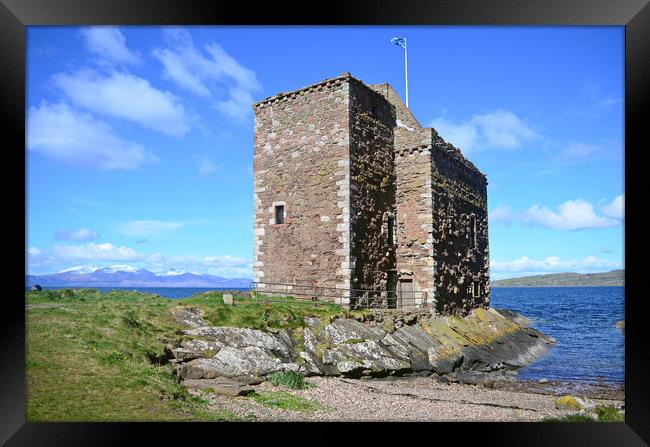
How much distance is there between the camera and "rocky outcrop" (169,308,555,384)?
11188 mm

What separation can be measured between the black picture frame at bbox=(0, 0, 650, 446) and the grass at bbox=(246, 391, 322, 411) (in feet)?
3.30

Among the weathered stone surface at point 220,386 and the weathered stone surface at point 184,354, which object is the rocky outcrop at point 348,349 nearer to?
the weathered stone surface at point 184,354

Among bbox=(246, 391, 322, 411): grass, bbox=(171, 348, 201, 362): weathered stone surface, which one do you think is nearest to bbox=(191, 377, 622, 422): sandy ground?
bbox=(246, 391, 322, 411): grass

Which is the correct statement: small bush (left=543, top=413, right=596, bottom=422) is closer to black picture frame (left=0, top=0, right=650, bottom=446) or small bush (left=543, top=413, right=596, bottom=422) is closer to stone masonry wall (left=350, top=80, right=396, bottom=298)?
black picture frame (left=0, top=0, right=650, bottom=446)

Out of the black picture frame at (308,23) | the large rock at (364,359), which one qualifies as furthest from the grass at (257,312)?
the black picture frame at (308,23)

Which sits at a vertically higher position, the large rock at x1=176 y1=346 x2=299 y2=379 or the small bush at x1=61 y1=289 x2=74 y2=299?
the small bush at x1=61 y1=289 x2=74 y2=299

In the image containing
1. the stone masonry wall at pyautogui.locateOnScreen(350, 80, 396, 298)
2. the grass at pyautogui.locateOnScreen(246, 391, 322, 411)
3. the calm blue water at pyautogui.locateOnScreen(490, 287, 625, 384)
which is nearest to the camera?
the grass at pyautogui.locateOnScreen(246, 391, 322, 411)

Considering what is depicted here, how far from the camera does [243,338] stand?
40.0ft

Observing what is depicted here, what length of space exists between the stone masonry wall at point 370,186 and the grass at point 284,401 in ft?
21.5

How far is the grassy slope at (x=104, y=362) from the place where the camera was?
854 centimetres

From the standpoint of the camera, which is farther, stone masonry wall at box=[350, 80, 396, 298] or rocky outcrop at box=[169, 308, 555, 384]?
stone masonry wall at box=[350, 80, 396, 298]

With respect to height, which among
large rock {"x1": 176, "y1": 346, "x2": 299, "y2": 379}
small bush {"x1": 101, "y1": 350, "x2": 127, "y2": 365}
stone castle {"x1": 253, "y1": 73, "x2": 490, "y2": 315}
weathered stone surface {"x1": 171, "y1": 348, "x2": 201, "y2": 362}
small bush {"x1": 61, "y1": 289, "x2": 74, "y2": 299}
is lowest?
large rock {"x1": 176, "y1": 346, "x2": 299, "y2": 379}

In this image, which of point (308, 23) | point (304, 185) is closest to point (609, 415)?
point (308, 23)

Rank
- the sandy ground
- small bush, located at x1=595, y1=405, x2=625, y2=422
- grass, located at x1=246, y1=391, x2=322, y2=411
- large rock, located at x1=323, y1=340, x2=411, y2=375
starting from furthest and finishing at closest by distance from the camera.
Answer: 1. large rock, located at x1=323, y1=340, x2=411, y2=375
2. grass, located at x1=246, y1=391, x2=322, y2=411
3. the sandy ground
4. small bush, located at x1=595, y1=405, x2=625, y2=422
